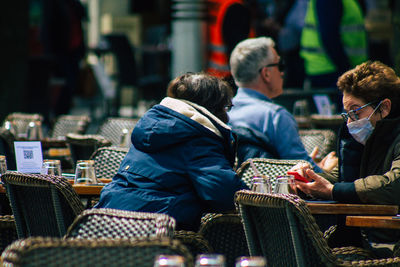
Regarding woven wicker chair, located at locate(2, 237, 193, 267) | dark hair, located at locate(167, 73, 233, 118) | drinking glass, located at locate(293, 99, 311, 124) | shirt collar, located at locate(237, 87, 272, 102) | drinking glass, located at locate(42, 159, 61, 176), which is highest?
dark hair, located at locate(167, 73, 233, 118)

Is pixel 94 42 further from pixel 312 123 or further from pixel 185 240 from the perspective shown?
pixel 185 240

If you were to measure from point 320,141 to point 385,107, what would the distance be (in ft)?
7.70

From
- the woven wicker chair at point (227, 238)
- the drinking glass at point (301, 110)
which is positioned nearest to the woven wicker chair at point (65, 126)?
the drinking glass at point (301, 110)

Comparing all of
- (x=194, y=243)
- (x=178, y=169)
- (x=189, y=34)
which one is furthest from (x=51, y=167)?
(x=189, y=34)

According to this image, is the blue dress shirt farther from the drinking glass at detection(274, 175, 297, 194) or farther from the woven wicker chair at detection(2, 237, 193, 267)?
the woven wicker chair at detection(2, 237, 193, 267)

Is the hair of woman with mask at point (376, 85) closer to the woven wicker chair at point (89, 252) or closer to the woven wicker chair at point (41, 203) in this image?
the woven wicker chair at point (41, 203)

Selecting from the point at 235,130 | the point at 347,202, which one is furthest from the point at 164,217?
the point at 235,130

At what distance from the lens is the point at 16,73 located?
11820 mm

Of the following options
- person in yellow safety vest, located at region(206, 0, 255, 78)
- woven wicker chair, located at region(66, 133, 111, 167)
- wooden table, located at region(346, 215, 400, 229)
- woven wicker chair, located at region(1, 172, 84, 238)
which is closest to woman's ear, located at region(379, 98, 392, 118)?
wooden table, located at region(346, 215, 400, 229)

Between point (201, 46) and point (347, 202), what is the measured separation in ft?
14.1

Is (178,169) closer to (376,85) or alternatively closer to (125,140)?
(376,85)

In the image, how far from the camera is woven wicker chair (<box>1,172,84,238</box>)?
152 inches

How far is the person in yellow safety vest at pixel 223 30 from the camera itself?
27.1 ft

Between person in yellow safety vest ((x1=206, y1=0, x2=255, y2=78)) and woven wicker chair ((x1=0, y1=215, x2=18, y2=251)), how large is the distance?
3714 mm
